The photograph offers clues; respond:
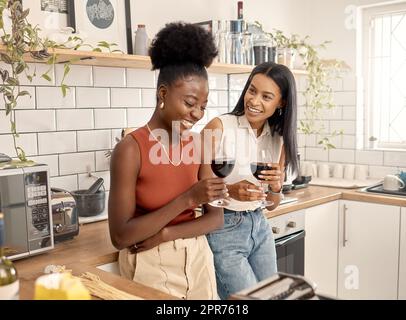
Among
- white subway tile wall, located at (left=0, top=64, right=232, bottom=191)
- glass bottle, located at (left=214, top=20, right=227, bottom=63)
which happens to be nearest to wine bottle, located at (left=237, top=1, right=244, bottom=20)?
glass bottle, located at (left=214, top=20, right=227, bottom=63)

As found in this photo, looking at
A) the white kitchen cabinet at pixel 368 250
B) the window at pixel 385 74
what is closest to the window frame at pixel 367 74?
the window at pixel 385 74

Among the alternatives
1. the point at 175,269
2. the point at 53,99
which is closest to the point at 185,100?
the point at 175,269

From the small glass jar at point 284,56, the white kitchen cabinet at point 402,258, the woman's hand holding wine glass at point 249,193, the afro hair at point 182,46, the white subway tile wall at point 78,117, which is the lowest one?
the white kitchen cabinet at point 402,258

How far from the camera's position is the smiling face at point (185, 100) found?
59.0 inches

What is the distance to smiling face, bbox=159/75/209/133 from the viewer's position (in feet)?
4.91

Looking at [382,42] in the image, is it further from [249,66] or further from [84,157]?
[84,157]

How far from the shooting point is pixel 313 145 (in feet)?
12.1

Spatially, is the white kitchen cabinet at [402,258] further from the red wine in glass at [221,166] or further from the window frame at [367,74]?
the red wine in glass at [221,166]

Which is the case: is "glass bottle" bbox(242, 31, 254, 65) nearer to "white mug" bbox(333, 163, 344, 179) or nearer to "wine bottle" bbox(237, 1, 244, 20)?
"wine bottle" bbox(237, 1, 244, 20)

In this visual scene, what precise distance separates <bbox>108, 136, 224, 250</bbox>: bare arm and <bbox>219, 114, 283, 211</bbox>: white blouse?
17.7 inches

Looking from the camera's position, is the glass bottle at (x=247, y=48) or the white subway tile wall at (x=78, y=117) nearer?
the white subway tile wall at (x=78, y=117)

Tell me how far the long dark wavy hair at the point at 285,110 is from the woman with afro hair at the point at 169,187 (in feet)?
1.50

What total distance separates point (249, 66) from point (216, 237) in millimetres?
1190
